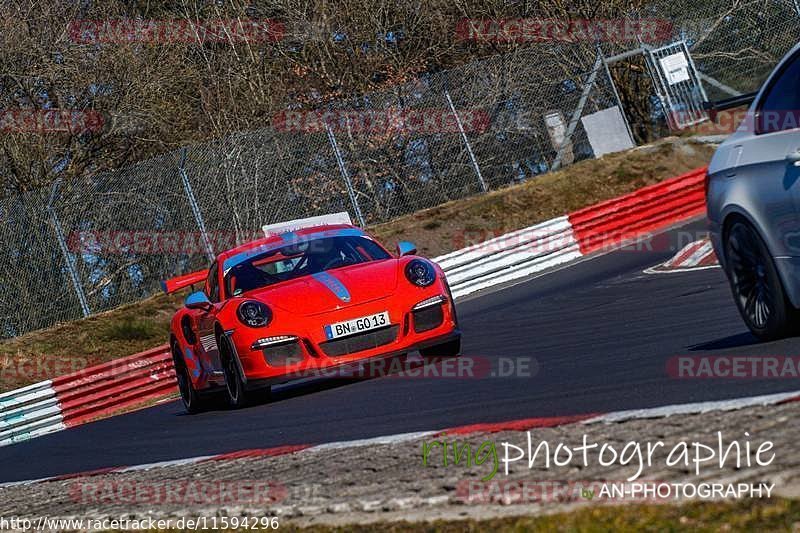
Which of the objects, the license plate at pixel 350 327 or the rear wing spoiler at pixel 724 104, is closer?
the rear wing spoiler at pixel 724 104

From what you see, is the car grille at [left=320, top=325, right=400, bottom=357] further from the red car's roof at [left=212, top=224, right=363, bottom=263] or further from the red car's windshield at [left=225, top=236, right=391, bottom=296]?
the red car's roof at [left=212, top=224, right=363, bottom=263]

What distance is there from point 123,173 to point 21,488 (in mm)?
13483

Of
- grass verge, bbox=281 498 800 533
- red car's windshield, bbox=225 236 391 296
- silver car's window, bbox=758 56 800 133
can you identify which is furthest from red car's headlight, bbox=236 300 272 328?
grass verge, bbox=281 498 800 533

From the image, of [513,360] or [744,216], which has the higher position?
[744,216]

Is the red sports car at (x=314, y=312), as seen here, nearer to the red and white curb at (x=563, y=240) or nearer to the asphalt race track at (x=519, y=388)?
the asphalt race track at (x=519, y=388)

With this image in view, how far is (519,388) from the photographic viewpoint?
7945mm

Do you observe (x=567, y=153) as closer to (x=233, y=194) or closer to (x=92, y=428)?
(x=233, y=194)

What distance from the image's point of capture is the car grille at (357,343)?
10.1 meters

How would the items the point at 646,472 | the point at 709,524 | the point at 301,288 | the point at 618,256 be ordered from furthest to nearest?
the point at 618,256 < the point at 301,288 < the point at 646,472 < the point at 709,524

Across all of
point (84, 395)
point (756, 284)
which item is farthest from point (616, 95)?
point (756, 284)

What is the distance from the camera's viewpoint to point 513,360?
386 inches

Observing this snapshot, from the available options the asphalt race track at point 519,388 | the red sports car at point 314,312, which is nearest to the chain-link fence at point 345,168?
the asphalt race track at point 519,388

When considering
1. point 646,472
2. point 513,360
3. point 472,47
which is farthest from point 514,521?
point 472,47

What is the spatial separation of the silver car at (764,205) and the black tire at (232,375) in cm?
433
